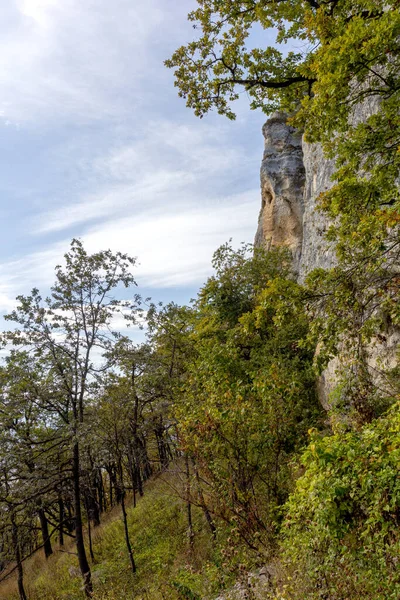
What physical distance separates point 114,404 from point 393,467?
36.3 feet

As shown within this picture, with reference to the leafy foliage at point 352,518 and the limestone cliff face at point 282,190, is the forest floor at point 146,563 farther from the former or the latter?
the limestone cliff face at point 282,190

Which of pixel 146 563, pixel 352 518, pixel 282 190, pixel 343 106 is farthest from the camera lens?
pixel 282 190

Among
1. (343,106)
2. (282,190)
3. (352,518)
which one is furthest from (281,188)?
(352,518)

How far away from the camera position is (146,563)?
13.1m

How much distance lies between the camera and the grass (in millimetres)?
8625

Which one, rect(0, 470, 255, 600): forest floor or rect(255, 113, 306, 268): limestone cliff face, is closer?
rect(0, 470, 255, 600): forest floor

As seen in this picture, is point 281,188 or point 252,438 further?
point 281,188

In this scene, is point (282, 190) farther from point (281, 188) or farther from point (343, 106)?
point (343, 106)

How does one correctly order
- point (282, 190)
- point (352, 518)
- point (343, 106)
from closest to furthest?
point (352, 518) < point (343, 106) < point (282, 190)

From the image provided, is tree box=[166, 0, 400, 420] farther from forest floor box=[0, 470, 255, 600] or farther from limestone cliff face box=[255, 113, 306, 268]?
limestone cliff face box=[255, 113, 306, 268]

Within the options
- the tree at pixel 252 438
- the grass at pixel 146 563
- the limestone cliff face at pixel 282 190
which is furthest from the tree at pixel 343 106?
the limestone cliff face at pixel 282 190

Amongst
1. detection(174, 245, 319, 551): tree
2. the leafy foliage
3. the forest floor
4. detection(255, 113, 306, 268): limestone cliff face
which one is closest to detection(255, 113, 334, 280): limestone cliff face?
detection(255, 113, 306, 268): limestone cliff face

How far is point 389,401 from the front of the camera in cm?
766

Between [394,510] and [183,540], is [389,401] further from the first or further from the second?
[183,540]
